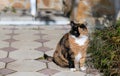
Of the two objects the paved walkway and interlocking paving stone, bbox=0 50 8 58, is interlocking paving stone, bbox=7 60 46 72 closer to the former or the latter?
the paved walkway

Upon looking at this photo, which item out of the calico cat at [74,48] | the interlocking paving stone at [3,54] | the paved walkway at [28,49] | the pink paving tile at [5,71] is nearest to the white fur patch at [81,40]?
the calico cat at [74,48]

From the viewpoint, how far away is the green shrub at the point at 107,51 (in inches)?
170

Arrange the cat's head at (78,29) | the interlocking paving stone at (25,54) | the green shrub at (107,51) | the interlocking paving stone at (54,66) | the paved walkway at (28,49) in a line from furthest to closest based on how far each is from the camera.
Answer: the interlocking paving stone at (25,54), the interlocking paving stone at (54,66), the paved walkway at (28,49), the green shrub at (107,51), the cat's head at (78,29)

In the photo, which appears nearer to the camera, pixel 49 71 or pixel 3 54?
pixel 49 71

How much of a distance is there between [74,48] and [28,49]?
→ 1437mm

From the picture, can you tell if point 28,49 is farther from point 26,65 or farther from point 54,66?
point 54,66

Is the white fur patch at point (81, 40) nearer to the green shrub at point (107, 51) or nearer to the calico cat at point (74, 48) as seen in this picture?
the calico cat at point (74, 48)

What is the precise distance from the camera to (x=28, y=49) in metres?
5.50

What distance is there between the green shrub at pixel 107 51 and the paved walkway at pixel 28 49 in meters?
0.22

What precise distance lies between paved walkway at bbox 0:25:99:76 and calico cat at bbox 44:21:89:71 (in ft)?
0.37

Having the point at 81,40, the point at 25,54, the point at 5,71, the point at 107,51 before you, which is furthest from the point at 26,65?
the point at 107,51

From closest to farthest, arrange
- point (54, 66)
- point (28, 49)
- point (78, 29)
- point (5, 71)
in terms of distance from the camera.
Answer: point (78, 29), point (5, 71), point (54, 66), point (28, 49)

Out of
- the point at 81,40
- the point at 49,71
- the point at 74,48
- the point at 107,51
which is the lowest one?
the point at 49,71

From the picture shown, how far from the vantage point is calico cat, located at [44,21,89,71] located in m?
4.17
